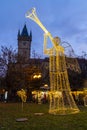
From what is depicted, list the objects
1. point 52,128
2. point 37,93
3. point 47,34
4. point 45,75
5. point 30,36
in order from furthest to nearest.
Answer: point 30,36, point 45,75, point 37,93, point 47,34, point 52,128

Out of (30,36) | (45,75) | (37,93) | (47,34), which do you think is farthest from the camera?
(30,36)

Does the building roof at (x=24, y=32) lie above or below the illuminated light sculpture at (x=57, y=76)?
above

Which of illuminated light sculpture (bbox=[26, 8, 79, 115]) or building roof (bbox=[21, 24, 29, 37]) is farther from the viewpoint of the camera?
building roof (bbox=[21, 24, 29, 37])

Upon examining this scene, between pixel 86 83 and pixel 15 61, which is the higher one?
pixel 15 61

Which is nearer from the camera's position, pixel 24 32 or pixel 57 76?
pixel 57 76

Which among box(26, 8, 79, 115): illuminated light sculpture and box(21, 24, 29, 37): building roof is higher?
box(21, 24, 29, 37): building roof

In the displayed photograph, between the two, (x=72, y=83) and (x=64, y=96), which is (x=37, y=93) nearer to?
(x=72, y=83)

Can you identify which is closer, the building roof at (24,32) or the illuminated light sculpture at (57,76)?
the illuminated light sculpture at (57,76)

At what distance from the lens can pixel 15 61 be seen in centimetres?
6119

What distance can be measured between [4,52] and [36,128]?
4791cm

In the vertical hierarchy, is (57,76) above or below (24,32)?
below

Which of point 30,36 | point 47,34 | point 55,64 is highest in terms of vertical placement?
point 30,36

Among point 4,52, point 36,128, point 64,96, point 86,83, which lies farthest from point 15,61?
point 36,128

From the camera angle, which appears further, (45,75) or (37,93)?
(45,75)
